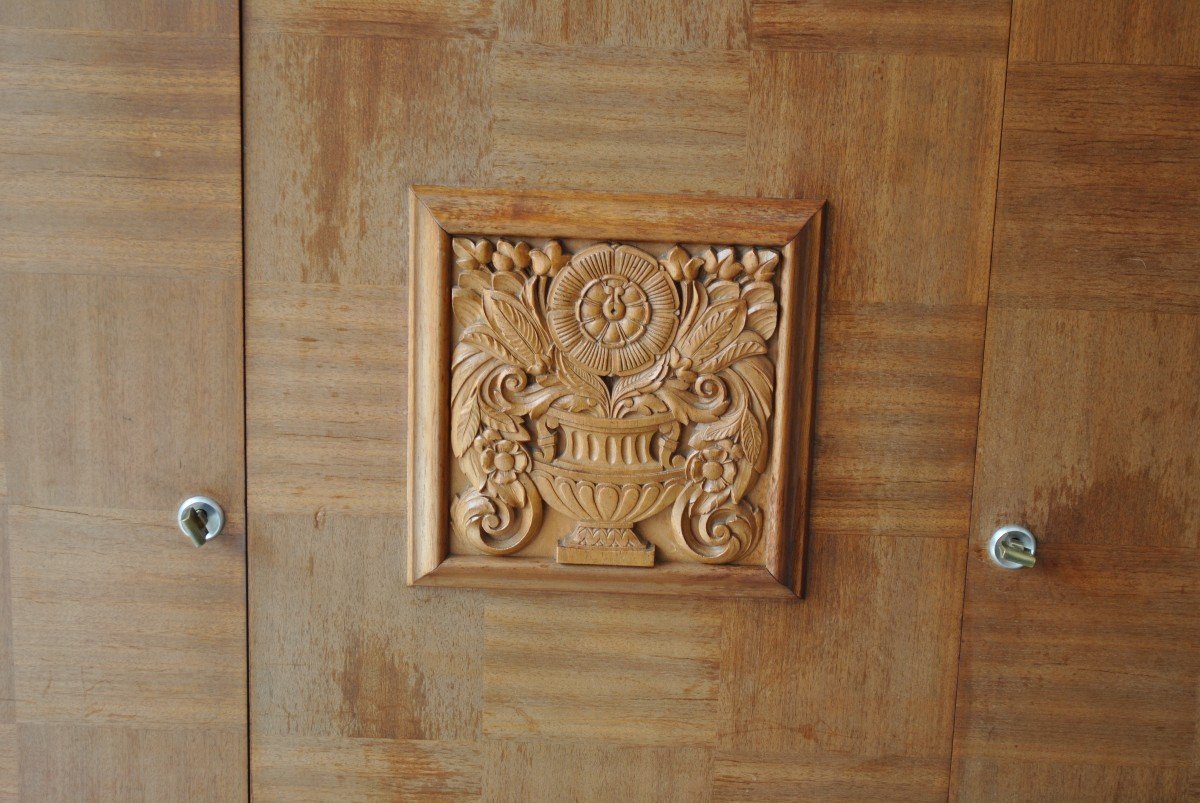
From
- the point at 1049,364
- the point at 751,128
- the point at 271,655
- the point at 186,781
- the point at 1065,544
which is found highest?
the point at 751,128

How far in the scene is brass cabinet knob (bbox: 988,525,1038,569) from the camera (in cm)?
63

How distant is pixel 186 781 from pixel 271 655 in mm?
140

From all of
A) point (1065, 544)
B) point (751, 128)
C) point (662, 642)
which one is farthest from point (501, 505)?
point (1065, 544)

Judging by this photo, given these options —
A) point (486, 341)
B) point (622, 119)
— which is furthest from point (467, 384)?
point (622, 119)

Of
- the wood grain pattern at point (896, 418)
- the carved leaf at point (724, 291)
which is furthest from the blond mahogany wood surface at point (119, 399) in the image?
the wood grain pattern at point (896, 418)

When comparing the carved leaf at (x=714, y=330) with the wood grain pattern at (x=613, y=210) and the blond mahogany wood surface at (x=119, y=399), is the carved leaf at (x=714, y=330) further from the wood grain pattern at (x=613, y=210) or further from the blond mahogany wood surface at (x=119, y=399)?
the blond mahogany wood surface at (x=119, y=399)

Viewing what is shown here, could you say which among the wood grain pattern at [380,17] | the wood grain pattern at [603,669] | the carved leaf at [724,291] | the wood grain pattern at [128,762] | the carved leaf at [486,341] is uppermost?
the wood grain pattern at [380,17]

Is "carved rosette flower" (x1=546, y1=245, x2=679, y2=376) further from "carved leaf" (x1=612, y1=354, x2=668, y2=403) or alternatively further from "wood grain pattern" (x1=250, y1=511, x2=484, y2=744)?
"wood grain pattern" (x1=250, y1=511, x2=484, y2=744)

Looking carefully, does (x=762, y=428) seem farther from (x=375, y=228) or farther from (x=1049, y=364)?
(x=375, y=228)

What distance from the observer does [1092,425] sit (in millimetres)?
641

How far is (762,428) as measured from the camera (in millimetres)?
636

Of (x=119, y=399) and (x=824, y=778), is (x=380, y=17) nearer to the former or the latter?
(x=119, y=399)

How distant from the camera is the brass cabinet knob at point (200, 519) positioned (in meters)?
0.63

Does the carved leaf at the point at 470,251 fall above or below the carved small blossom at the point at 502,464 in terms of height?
above
